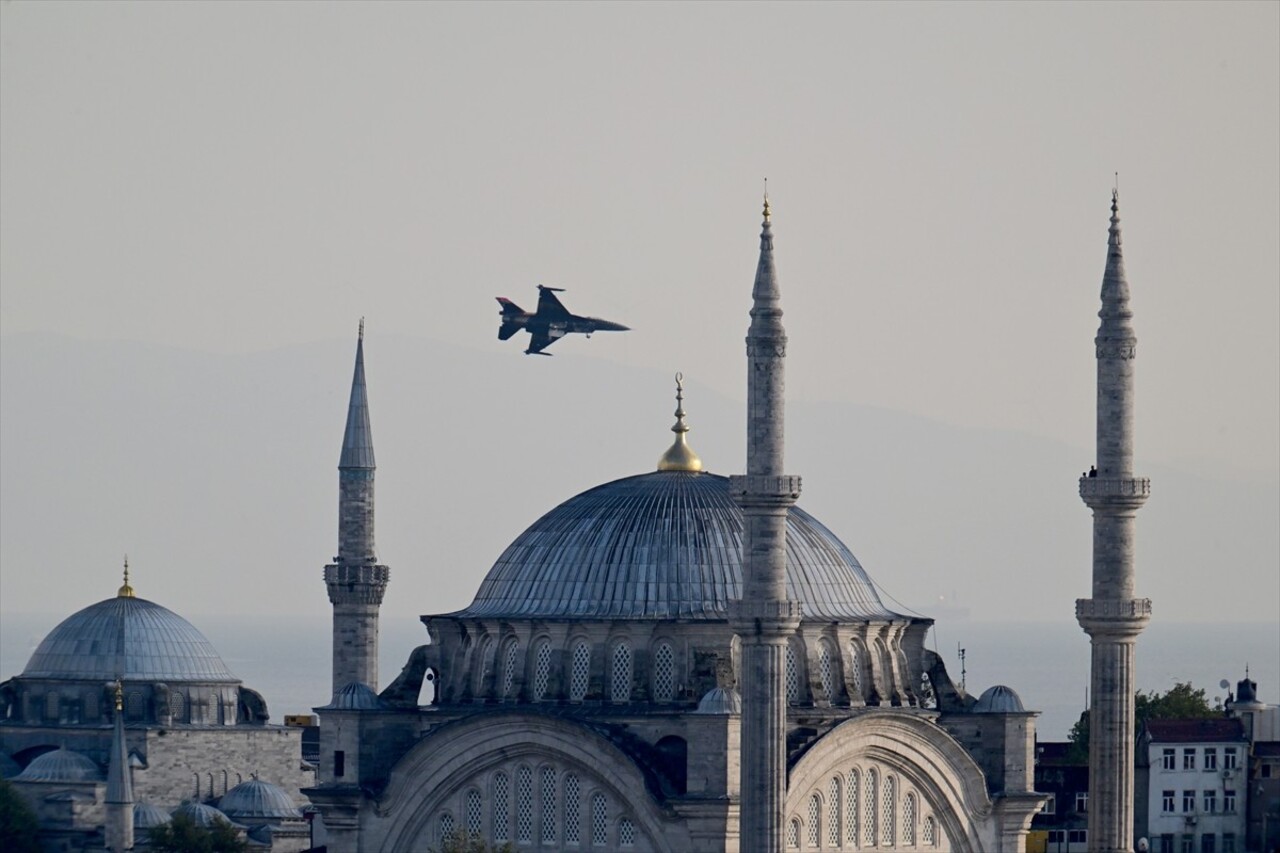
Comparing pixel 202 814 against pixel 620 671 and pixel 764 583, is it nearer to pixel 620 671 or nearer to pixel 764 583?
pixel 620 671

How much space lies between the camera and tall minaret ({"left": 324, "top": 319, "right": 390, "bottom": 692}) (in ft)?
285

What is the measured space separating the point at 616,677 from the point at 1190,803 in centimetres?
3523

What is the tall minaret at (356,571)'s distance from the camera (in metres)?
87.0

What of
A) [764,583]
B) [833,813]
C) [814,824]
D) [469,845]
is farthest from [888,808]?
[764,583]

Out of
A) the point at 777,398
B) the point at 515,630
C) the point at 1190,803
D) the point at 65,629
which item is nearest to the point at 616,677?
the point at 515,630

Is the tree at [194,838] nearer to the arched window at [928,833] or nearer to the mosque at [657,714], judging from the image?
the mosque at [657,714]

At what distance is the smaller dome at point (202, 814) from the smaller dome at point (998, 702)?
2797 cm

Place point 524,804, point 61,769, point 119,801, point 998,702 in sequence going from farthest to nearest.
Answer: point 61,769 → point 119,801 → point 998,702 → point 524,804

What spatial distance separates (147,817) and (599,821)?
3156 centimetres

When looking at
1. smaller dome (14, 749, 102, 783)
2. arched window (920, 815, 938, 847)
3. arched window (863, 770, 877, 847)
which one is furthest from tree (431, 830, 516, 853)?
smaller dome (14, 749, 102, 783)

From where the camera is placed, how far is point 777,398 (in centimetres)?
7025

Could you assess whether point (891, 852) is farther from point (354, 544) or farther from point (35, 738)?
point (35, 738)

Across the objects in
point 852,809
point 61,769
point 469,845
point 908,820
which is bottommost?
point 469,845

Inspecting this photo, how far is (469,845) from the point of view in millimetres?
74500
